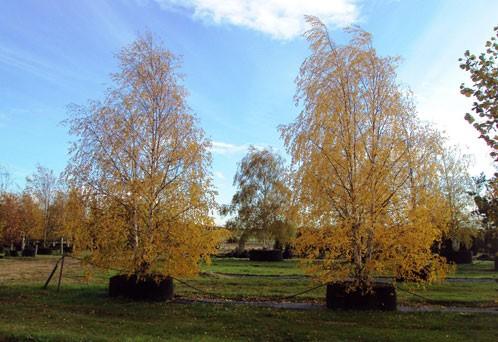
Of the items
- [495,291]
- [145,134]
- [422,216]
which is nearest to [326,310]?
[422,216]

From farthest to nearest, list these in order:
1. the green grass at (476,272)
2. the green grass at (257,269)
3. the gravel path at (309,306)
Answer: the green grass at (257,269) → the green grass at (476,272) → the gravel path at (309,306)

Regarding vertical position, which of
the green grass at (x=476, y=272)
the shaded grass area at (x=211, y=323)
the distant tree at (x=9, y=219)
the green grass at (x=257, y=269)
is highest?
the distant tree at (x=9, y=219)

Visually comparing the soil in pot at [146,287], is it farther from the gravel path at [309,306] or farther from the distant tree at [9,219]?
the distant tree at [9,219]

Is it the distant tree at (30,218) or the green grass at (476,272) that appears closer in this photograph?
the green grass at (476,272)

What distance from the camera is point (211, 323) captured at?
9336 mm

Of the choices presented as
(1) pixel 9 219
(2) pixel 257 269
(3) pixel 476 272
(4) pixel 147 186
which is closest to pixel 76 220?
(4) pixel 147 186

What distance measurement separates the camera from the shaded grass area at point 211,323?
8039mm

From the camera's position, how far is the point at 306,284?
17.1 metres

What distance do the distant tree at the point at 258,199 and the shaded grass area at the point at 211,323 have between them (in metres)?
26.7

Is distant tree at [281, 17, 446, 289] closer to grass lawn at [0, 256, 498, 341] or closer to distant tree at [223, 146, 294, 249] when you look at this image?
grass lawn at [0, 256, 498, 341]

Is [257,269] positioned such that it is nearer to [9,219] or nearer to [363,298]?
[363,298]

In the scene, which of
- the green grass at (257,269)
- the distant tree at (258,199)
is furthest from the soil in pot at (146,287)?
the distant tree at (258,199)

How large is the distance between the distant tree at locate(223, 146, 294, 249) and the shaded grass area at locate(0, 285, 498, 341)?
2672cm

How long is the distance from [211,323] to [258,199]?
1198 inches
